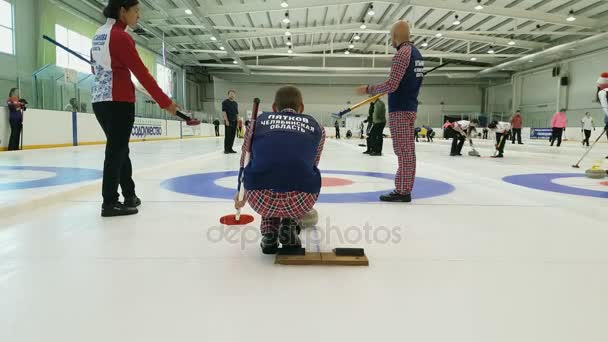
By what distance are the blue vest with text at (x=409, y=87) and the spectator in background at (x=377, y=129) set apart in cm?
528

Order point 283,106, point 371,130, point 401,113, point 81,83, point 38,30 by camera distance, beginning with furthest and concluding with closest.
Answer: point 38,30, point 81,83, point 371,130, point 401,113, point 283,106

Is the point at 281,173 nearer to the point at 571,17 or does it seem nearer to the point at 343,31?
the point at 343,31

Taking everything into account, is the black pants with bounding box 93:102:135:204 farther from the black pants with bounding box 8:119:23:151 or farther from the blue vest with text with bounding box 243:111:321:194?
the black pants with bounding box 8:119:23:151

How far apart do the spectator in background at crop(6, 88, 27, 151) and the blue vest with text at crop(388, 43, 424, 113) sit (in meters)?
9.82

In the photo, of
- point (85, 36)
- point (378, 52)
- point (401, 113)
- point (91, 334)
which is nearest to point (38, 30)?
point (85, 36)

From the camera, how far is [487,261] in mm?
1776

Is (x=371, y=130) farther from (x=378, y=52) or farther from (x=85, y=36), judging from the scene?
(x=378, y=52)

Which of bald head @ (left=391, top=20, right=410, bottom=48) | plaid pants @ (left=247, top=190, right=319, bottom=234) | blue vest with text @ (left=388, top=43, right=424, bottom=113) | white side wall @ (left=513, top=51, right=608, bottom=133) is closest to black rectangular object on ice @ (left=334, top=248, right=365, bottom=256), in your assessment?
plaid pants @ (left=247, top=190, right=319, bottom=234)

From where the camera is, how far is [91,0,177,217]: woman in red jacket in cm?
252

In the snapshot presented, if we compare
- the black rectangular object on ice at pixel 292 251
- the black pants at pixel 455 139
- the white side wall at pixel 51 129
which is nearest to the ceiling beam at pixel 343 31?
the white side wall at pixel 51 129

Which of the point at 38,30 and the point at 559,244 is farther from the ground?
the point at 38,30

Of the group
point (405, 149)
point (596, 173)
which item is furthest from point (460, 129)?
point (405, 149)

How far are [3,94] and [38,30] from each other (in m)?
6.08

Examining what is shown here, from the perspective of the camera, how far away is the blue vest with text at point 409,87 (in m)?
3.27
